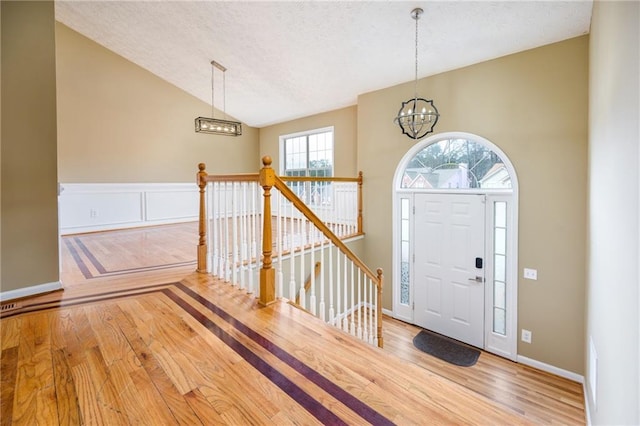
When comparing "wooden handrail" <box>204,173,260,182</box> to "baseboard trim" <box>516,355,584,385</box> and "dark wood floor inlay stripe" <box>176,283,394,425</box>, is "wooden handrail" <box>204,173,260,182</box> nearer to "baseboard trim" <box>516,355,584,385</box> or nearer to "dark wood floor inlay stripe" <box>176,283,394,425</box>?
"dark wood floor inlay stripe" <box>176,283,394,425</box>

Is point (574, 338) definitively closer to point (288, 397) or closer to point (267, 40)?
point (288, 397)

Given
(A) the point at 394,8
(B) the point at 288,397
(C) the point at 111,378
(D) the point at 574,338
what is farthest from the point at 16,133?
(D) the point at 574,338

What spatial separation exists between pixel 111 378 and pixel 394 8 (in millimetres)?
3834

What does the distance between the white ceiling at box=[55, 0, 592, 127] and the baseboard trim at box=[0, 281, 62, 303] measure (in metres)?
3.46

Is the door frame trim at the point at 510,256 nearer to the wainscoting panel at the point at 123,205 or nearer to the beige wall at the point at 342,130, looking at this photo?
the beige wall at the point at 342,130

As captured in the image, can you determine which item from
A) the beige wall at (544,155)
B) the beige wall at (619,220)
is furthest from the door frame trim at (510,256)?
the beige wall at (619,220)

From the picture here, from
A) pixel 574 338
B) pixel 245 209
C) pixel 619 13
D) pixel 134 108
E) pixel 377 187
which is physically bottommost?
pixel 574 338

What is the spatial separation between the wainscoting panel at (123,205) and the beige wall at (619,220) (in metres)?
6.50

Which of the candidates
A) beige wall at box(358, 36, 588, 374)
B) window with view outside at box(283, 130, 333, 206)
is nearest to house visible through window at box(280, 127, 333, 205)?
window with view outside at box(283, 130, 333, 206)

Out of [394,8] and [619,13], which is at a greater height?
[394,8]

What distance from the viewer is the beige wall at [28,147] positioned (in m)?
2.28

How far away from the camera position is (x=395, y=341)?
4.33 metres

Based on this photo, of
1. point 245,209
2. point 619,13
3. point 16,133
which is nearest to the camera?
point 619,13

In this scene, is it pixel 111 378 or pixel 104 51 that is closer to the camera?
pixel 111 378
